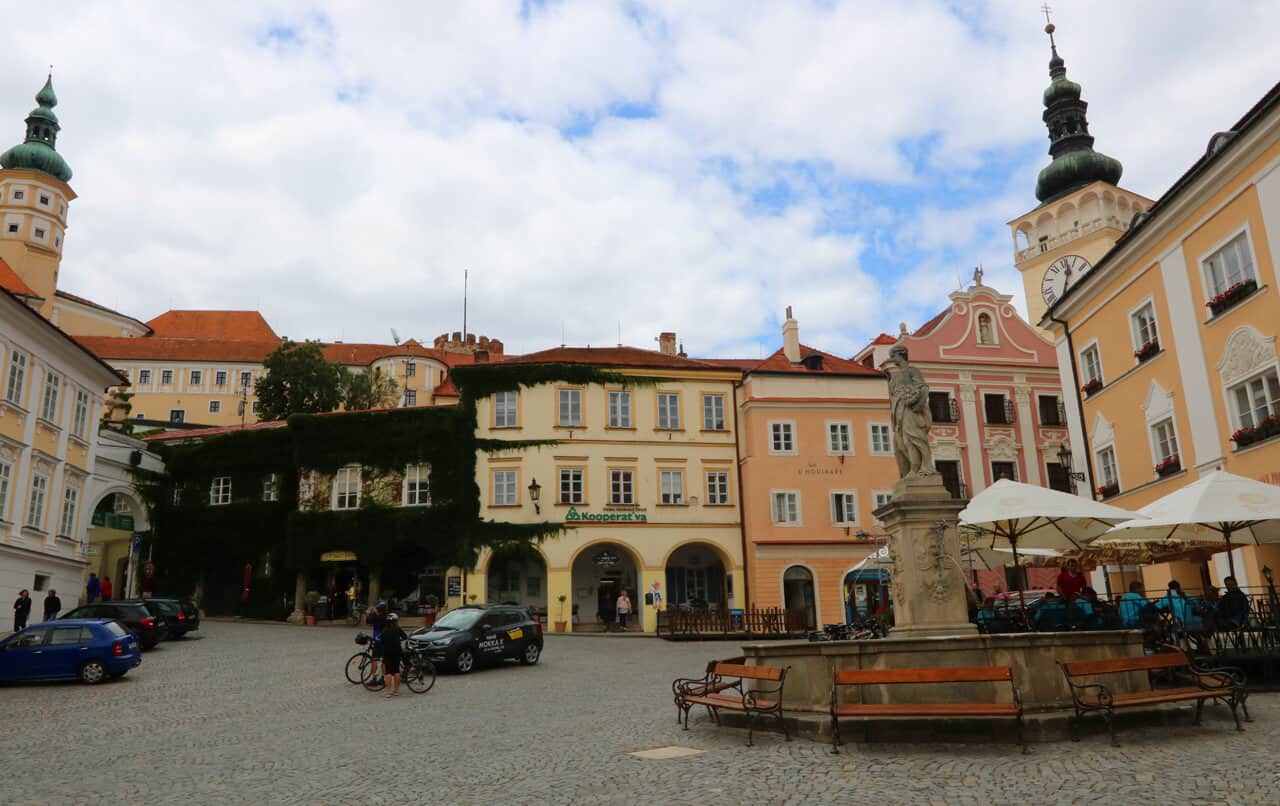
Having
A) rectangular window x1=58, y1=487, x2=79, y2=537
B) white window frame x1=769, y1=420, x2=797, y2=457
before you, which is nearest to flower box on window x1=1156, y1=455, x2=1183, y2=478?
white window frame x1=769, y1=420, x2=797, y2=457

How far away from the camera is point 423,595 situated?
4116cm

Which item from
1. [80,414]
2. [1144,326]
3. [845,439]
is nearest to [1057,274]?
[845,439]

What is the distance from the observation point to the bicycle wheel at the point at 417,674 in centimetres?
1797

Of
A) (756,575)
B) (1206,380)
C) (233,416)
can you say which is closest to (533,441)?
(756,575)

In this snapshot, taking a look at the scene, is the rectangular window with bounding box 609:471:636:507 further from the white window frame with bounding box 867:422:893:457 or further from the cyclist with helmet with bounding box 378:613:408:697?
the cyclist with helmet with bounding box 378:613:408:697

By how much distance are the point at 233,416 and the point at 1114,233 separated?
73.9 meters

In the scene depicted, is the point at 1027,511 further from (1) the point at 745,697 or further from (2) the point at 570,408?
(2) the point at 570,408

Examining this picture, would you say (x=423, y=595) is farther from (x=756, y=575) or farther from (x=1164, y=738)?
(x=1164, y=738)

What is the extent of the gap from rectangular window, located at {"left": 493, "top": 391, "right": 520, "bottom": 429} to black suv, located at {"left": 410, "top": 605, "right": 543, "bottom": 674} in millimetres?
16889

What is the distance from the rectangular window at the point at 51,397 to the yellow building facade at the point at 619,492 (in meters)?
15.6

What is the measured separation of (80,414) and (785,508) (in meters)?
28.1

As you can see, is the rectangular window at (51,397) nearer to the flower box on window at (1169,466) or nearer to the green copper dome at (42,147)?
the flower box on window at (1169,466)

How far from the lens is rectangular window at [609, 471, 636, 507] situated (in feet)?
131

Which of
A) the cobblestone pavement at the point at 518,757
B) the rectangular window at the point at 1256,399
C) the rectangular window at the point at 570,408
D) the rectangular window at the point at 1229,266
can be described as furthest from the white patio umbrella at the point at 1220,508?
the rectangular window at the point at 570,408
